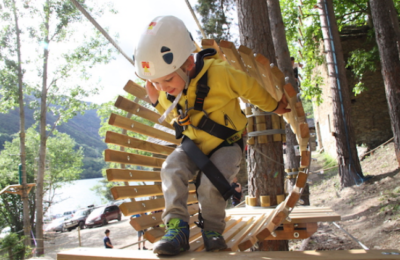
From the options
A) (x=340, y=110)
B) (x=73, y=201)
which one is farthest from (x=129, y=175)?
(x=73, y=201)

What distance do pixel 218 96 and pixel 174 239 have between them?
0.92m

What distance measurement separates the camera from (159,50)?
6.36ft

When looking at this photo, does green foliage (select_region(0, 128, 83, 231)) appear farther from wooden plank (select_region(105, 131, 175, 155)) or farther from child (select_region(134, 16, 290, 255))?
child (select_region(134, 16, 290, 255))

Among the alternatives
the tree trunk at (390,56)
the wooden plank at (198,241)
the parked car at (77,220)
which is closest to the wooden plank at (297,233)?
the wooden plank at (198,241)

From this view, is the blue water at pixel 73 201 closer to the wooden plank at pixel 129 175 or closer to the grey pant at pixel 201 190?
the wooden plank at pixel 129 175

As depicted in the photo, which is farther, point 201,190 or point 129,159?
point 129,159

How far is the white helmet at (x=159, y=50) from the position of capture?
193 centimetres

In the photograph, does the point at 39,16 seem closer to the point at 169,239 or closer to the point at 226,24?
the point at 226,24

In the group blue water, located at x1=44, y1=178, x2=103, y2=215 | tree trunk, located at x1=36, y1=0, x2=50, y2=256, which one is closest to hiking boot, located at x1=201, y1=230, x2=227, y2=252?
tree trunk, located at x1=36, y1=0, x2=50, y2=256

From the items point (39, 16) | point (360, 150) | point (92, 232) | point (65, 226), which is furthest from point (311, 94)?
point (65, 226)

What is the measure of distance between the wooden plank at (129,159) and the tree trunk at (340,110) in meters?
8.18

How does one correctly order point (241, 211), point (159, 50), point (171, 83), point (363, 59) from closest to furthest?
point (159, 50)
point (171, 83)
point (241, 211)
point (363, 59)

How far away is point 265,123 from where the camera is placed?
330 centimetres

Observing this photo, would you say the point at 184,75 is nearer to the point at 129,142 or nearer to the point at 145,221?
the point at 129,142
